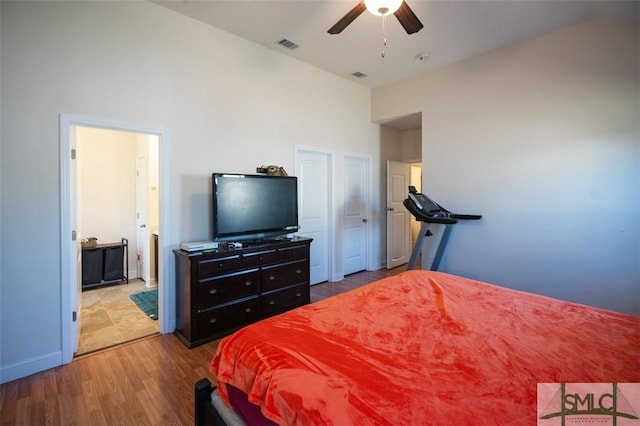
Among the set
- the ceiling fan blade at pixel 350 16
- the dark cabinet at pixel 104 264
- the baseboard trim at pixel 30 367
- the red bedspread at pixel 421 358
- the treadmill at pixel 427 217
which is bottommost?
the baseboard trim at pixel 30 367

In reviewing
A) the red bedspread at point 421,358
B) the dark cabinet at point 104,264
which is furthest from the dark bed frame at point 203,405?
the dark cabinet at point 104,264

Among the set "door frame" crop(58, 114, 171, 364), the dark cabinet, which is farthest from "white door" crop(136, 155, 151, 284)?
"door frame" crop(58, 114, 171, 364)

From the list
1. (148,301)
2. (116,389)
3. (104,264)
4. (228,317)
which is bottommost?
(116,389)

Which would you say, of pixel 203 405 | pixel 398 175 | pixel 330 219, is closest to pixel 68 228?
Result: pixel 203 405

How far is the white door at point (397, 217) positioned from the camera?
5.50 meters

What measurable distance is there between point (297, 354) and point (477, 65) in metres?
4.26

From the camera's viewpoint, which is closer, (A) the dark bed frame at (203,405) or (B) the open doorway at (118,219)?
(A) the dark bed frame at (203,405)

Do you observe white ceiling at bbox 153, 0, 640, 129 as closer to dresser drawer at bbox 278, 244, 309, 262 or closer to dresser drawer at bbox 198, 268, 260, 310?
dresser drawer at bbox 278, 244, 309, 262

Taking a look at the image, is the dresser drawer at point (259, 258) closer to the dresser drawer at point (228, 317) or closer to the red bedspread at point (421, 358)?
the dresser drawer at point (228, 317)

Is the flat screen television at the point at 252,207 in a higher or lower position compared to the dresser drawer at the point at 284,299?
higher

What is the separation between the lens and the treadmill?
349cm

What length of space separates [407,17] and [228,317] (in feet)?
9.83

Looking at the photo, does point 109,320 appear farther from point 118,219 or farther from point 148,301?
point 118,219

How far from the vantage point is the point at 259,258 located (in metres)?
3.07
